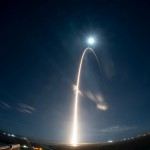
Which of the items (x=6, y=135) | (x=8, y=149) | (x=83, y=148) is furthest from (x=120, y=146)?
(x=6, y=135)

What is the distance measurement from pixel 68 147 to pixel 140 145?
7.71 meters

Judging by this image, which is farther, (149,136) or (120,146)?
(120,146)

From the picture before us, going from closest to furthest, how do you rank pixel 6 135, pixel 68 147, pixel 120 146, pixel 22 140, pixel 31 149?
pixel 31 149, pixel 120 146, pixel 22 140, pixel 6 135, pixel 68 147

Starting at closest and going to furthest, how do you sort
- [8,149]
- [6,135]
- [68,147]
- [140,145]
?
[8,149], [140,145], [6,135], [68,147]

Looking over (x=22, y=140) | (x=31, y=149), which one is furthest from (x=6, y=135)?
(x=31, y=149)

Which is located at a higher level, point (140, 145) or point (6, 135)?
point (6, 135)

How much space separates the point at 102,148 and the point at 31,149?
6.06 meters

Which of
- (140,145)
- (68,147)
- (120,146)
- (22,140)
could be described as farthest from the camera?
(68,147)

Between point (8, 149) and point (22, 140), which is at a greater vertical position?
point (22, 140)

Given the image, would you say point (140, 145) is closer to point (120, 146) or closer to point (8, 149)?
point (120, 146)

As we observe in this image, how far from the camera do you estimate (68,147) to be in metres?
14.1

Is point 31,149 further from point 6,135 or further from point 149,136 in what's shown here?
point 149,136

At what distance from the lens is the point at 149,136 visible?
28.6 feet

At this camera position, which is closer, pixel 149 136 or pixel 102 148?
pixel 149 136
